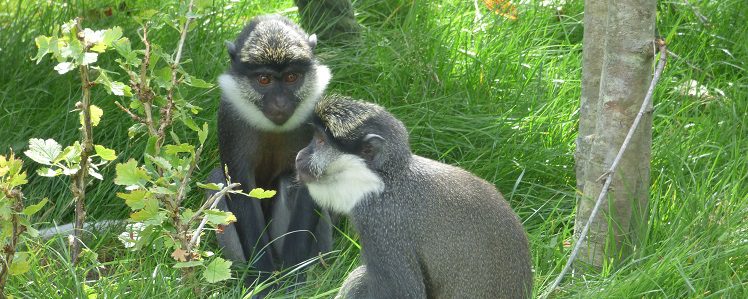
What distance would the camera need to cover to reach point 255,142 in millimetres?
5059

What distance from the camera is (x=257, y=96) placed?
489 cm

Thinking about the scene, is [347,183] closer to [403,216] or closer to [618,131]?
[403,216]

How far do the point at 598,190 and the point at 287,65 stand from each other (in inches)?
57.8

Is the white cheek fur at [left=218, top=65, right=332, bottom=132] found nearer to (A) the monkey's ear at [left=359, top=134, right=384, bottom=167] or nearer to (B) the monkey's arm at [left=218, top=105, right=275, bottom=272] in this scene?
(B) the monkey's arm at [left=218, top=105, right=275, bottom=272]

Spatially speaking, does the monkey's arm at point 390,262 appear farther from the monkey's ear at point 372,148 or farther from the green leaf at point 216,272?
the green leaf at point 216,272

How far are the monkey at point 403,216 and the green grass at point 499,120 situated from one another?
1.30 ft

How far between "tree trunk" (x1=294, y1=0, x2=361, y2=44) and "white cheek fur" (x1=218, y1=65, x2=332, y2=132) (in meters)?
1.04

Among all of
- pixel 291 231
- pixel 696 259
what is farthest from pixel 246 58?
pixel 696 259

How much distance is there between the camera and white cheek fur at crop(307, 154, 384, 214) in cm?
396

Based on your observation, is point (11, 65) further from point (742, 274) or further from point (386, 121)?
point (742, 274)

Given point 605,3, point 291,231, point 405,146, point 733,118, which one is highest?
point 605,3

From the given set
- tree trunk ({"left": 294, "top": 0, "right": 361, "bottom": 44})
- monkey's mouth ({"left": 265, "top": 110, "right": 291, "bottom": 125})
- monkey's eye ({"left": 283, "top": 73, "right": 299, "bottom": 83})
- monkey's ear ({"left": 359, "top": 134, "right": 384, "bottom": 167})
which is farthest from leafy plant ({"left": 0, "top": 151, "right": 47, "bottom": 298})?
tree trunk ({"left": 294, "top": 0, "right": 361, "bottom": 44})

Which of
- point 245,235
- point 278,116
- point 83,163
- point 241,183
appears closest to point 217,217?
point 83,163

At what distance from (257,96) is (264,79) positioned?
83mm
